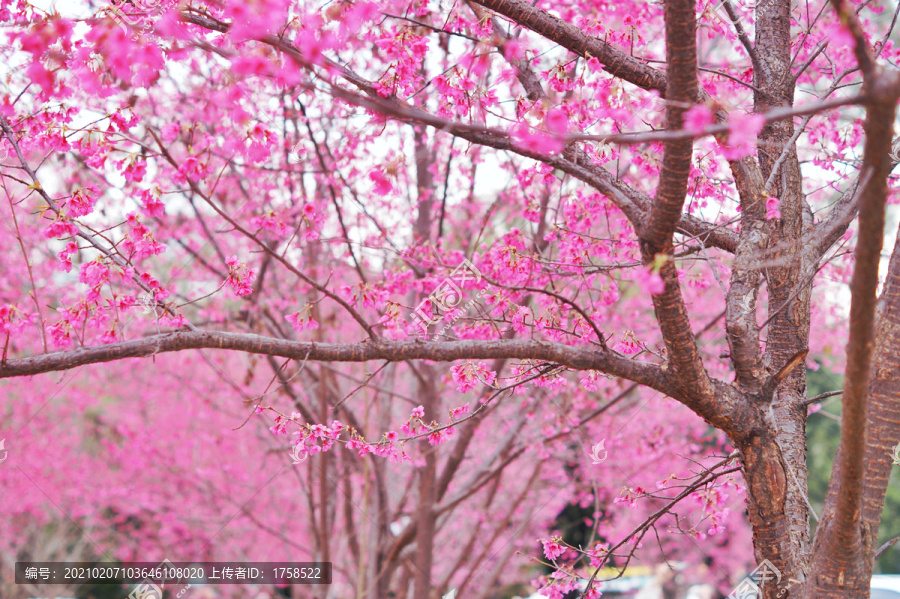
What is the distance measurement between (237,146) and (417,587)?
3524mm

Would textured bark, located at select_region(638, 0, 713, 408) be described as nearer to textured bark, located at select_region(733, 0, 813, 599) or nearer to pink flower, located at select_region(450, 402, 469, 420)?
textured bark, located at select_region(733, 0, 813, 599)

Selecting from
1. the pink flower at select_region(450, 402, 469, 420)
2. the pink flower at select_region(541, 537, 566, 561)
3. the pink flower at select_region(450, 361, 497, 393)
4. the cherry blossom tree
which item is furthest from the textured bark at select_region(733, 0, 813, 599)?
the pink flower at select_region(450, 402, 469, 420)

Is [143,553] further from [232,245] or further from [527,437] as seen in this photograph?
[527,437]

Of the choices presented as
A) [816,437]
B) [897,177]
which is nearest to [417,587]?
[897,177]

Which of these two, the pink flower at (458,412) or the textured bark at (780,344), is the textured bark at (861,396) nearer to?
the textured bark at (780,344)

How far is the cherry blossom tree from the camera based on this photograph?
1.74 metres

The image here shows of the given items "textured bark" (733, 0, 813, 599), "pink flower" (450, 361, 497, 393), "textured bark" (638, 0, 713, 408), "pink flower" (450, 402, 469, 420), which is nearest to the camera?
"textured bark" (638, 0, 713, 408)

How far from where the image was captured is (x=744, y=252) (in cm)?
233

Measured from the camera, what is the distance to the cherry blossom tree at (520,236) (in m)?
1.74

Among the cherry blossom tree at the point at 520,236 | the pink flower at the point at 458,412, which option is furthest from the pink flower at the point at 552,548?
the pink flower at the point at 458,412

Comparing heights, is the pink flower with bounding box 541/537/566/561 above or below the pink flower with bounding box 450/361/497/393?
below

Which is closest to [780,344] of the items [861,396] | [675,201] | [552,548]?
[861,396]

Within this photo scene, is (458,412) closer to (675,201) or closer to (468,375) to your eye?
(468,375)

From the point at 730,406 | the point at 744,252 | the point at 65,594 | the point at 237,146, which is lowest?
the point at 65,594
